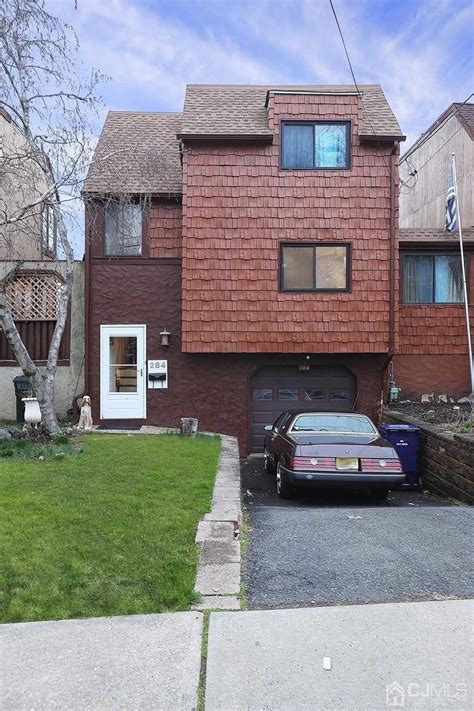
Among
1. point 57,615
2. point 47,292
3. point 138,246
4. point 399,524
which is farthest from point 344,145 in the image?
point 57,615

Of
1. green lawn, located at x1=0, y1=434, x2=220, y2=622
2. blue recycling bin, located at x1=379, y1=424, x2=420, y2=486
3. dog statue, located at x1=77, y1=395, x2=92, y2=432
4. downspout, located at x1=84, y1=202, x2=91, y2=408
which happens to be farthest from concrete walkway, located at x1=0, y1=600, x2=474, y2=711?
downspout, located at x1=84, y1=202, x2=91, y2=408

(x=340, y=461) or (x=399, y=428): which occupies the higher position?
(x=399, y=428)

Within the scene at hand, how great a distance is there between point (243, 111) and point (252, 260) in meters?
3.71

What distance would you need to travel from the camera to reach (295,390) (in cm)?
1338

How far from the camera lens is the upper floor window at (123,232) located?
43.0 feet

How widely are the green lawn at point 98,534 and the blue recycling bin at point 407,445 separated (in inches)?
145

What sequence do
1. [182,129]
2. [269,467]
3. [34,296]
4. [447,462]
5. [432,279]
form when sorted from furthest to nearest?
[432,279] → [34,296] → [182,129] → [269,467] → [447,462]

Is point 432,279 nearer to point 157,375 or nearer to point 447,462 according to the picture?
point 447,462

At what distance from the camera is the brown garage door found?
1331 centimetres

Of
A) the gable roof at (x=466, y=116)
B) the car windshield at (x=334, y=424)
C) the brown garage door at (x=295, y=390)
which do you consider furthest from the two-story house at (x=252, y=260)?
the gable roof at (x=466, y=116)

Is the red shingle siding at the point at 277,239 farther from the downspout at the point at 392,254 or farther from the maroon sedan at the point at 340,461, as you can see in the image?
the maroon sedan at the point at 340,461

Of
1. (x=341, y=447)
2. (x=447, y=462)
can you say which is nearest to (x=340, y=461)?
(x=341, y=447)

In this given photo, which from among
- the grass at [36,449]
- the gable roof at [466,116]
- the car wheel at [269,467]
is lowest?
the car wheel at [269,467]

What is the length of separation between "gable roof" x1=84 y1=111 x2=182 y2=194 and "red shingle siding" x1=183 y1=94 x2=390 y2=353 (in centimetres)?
101
